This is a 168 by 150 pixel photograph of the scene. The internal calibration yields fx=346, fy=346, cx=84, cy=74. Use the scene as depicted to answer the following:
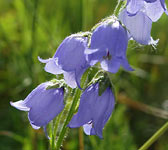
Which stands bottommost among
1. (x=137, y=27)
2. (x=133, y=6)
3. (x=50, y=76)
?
(x=50, y=76)

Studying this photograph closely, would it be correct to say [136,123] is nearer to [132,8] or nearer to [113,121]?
[113,121]

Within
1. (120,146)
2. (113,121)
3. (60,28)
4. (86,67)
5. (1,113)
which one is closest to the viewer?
(86,67)

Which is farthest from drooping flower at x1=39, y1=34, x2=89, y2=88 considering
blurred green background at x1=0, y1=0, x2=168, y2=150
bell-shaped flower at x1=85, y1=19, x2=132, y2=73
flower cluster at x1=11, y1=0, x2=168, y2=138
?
blurred green background at x1=0, y1=0, x2=168, y2=150

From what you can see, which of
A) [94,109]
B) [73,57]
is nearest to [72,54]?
[73,57]

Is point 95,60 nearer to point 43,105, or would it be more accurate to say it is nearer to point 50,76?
point 43,105

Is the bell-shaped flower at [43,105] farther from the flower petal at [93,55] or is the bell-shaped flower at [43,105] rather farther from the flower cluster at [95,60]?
the flower petal at [93,55]

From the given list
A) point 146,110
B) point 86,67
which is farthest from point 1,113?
point 86,67

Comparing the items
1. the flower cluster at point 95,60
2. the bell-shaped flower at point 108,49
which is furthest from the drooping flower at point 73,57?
the bell-shaped flower at point 108,49
